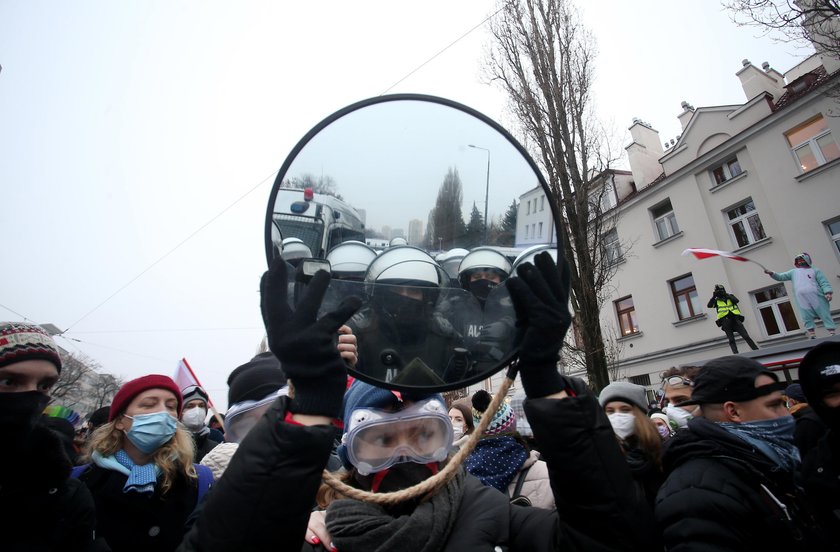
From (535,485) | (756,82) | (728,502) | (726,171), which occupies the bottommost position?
(535,485)

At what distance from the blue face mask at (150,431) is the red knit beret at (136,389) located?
8 centimetres

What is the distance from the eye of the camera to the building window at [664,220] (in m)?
17.0

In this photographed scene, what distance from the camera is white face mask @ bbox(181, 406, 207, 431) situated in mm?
4336

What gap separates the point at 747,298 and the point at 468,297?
16.7 metres

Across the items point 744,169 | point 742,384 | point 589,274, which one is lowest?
point 742,384

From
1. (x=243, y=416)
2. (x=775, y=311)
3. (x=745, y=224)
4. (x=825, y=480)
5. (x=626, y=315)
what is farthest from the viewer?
(x=626, y=315)

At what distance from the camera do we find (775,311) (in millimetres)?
13297

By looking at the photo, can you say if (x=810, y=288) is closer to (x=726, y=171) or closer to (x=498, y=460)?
(x=726, y=171)

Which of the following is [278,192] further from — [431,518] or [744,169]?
[744,169]

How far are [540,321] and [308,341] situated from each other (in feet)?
1.92

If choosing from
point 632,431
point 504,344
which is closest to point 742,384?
point 632,431

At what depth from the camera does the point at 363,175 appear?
3.92 ft

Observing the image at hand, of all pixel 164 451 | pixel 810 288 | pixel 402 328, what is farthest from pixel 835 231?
pixel 164 451

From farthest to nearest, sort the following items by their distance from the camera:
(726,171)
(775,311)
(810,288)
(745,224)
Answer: (726,171) < (745,224) < (775,311) < (810,288)
